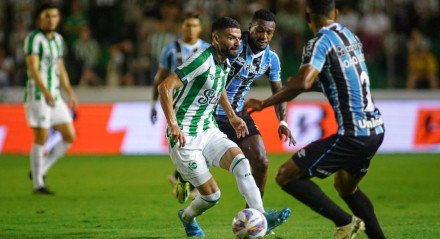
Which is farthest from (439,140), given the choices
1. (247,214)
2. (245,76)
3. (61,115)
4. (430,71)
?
(247,214)

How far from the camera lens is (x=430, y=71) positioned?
2084 cm

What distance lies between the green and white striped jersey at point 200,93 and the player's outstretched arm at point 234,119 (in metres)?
0.22

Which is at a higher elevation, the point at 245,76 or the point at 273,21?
the point at 273,21

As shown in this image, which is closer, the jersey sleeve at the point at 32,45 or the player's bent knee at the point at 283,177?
the player's bent knee at the point at 283,177

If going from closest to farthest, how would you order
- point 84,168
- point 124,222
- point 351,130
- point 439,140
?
point 351,130 < point 124,222 < point 84,168 < point 439,140

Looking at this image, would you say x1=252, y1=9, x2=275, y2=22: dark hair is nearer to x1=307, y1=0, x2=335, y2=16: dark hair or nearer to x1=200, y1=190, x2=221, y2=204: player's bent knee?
x1=307, y1=0, x2=335, y2=16: dark hair

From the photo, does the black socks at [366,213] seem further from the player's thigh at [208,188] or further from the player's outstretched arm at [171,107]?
the player's outstretched arm at [171,107]

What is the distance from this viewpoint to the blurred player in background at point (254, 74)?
30.4 feet

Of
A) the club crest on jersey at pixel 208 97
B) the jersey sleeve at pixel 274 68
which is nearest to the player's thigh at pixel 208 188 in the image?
the club crest on jersey at pixel 208 97

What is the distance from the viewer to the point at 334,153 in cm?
741

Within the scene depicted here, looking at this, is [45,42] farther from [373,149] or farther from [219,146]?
[373,149]

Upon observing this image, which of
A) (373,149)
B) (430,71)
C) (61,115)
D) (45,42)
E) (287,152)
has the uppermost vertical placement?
(373,149)

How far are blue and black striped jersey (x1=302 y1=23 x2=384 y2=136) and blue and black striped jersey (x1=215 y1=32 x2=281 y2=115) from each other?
2.04m

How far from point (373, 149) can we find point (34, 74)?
6.57 m
